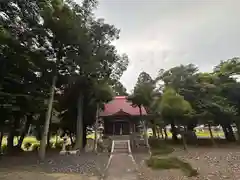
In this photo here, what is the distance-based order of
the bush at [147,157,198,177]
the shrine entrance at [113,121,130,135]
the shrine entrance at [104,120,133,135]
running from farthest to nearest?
the shrine entrance at [113,121,130,135], the shrine entrance at [104,120,133,135], the bush at [147,157,198,177]

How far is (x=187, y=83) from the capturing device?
57.6 feet

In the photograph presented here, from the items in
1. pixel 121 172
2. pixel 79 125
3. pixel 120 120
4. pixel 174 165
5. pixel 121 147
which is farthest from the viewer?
pixel 120 120

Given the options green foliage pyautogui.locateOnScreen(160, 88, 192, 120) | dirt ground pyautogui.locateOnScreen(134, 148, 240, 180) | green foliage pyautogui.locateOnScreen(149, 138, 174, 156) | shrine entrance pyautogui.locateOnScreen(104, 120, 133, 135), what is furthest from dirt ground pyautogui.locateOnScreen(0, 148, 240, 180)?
shrine entrance pyautogui.locateOnScreen(104, 120, 133, 135)

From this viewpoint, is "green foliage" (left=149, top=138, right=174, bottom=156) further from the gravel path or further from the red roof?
the red roof

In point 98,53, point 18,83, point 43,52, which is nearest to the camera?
point 18,83

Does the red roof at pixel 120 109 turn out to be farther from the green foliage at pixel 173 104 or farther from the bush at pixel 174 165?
the bush at pixel 174 165

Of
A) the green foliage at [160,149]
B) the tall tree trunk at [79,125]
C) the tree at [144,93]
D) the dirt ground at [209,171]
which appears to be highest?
the tree at [144,93]

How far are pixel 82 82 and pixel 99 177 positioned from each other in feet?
33.8

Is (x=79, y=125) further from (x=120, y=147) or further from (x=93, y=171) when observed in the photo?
(x=93, y=171)

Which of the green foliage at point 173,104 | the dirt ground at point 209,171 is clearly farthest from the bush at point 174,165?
the green foliage at point 173,104

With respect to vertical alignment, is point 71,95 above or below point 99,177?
above

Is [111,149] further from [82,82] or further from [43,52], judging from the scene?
[43,52]

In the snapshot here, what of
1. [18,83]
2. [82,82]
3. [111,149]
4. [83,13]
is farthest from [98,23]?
[111,149]

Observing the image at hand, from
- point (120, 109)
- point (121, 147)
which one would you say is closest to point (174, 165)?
point (121, 147)
